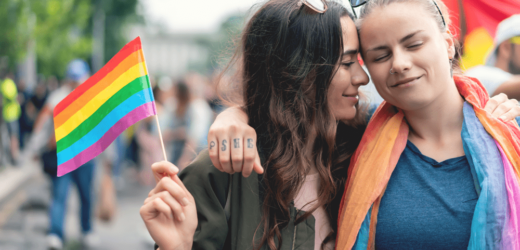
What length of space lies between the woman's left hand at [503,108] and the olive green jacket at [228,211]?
34.4 inches

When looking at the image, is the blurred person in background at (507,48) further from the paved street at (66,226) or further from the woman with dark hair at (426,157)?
the paved street at (66,226)

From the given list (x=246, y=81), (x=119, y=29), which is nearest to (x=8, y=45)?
(x=246, y=81)

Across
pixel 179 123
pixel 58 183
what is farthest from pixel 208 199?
pixel 179 123

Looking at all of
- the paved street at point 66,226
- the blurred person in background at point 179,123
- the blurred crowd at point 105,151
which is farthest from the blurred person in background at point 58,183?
the blurred person in background at point 179,123

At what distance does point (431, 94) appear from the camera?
1.89m

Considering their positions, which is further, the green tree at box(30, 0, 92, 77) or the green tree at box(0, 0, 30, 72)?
the green tree at box(30, 0, 92, 77)

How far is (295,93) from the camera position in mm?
2164

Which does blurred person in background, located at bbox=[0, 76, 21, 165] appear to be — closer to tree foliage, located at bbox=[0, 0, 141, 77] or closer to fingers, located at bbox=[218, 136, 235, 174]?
tree foliage, located at bbox=[0, 0, 141, 77]

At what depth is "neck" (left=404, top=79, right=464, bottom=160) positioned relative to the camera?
1954 mm

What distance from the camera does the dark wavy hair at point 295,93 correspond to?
6.81 feet

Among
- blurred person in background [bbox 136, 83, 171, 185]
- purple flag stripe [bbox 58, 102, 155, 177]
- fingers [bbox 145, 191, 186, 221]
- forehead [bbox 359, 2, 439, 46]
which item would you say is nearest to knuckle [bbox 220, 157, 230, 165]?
fingers [bbox 145, 191, 186, 221]

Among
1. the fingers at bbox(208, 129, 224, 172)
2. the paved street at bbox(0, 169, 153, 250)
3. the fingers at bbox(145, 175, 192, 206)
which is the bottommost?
the paved street at bbox(0, 169, 153, 250)

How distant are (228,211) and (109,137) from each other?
2.00 feet

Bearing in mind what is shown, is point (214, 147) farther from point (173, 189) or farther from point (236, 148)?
point (173, 189)
